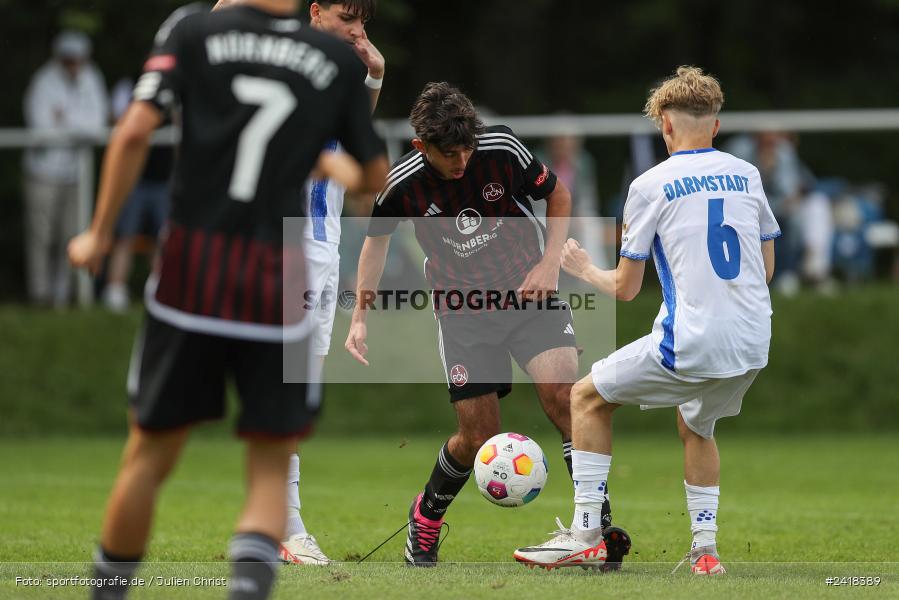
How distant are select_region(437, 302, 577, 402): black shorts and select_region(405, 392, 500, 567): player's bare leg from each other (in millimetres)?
80

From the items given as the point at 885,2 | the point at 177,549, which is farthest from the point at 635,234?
the point at 885,2

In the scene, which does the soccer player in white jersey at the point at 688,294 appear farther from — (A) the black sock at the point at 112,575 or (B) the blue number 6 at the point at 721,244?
(A) the black sock at the point at 112,575

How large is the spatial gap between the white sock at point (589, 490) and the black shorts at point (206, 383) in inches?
83.1

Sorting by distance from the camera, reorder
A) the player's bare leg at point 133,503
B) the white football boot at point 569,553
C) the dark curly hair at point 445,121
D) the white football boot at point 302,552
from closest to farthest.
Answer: the player's bare leg at point 133,503
the white football boot at point 569,553
the dark curly hair at point 445,121
the white football boot at point 302,552

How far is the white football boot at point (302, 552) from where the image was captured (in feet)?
21.7

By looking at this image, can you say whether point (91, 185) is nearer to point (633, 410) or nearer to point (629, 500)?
point (633, 410)

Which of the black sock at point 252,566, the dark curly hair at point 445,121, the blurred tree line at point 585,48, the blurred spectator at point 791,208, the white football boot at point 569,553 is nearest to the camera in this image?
the black sock at point 252,566

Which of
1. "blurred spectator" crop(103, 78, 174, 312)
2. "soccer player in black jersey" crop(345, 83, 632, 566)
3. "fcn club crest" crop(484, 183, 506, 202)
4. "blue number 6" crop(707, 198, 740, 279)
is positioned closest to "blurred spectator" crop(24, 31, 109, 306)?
"blurred spectator" crop(103, 78, 174, 312)

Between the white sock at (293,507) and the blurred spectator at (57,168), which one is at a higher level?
the blurred spectator at (57,168)

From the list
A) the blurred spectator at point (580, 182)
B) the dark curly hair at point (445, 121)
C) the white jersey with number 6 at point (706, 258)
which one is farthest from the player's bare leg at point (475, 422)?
the blurred spectator at point (580, 182)

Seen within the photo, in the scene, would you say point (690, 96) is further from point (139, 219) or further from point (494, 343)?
point (139, 219)

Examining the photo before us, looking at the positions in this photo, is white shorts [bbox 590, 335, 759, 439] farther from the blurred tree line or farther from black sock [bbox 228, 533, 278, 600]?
the blurred tree line

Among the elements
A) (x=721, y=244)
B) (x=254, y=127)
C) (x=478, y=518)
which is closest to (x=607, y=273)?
(x=721, y=244)

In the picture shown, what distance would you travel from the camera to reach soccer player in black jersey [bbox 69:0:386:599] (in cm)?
431
